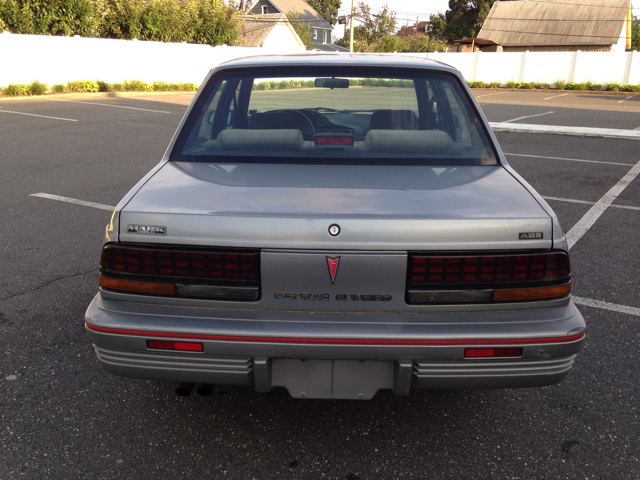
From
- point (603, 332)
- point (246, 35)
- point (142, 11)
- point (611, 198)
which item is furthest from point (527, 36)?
point (603, 332)

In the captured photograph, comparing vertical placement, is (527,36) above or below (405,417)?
above

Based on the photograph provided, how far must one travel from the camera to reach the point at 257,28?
4791cm

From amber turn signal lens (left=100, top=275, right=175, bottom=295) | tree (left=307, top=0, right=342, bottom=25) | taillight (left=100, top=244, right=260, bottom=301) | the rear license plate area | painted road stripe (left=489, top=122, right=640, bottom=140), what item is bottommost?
painted road stripe (left=489, top=122, right=640, bottom=140)

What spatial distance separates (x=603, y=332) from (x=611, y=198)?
3979mm

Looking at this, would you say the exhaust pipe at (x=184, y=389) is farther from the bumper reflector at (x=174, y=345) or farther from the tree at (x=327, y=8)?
the tree at (x=327, y=8)

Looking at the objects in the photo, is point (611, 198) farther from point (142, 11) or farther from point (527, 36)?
point (527, 36)

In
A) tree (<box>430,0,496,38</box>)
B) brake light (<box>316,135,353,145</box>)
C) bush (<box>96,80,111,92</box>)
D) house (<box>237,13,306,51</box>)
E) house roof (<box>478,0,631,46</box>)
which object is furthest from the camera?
tree (<box>430,0,496,38</box>)

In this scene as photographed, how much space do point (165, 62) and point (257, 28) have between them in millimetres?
24224

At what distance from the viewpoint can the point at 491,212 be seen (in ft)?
6.84

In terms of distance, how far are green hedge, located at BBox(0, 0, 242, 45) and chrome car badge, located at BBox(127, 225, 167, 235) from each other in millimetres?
21816

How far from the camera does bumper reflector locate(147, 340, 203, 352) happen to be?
6.80 ft

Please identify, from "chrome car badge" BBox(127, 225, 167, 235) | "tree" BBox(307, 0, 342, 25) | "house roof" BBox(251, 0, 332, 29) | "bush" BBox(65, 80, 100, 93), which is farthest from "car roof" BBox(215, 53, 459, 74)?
"tree" BBox(307, 0, 342, 25)

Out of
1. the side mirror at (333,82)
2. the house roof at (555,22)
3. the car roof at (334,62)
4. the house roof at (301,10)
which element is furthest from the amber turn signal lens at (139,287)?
the house roof at (301,10)

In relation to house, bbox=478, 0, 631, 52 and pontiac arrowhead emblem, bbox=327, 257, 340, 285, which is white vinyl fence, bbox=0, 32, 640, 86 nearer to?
house, bbox=478, 0, 631, 52
